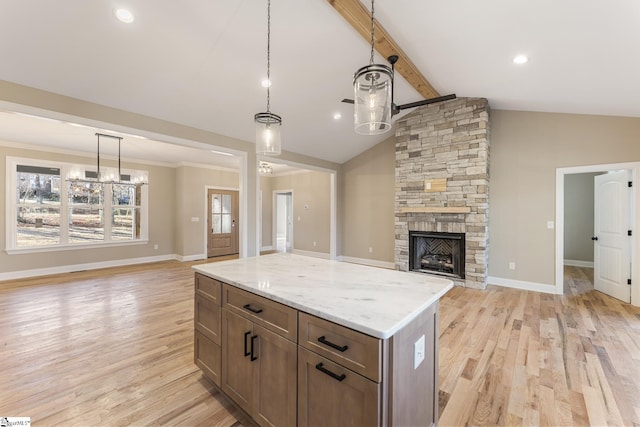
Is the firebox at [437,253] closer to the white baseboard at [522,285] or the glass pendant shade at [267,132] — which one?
the white baseboard at [522,285]

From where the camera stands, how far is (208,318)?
1.98 meters

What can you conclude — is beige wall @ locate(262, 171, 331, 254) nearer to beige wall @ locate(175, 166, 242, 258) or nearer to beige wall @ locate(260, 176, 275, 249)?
beige wall @ locate(260, 176, 275, 249)

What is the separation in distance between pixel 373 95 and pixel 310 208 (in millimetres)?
6469

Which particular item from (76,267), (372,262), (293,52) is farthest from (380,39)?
(76,267)

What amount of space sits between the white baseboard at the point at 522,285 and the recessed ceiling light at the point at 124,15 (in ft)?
20.6

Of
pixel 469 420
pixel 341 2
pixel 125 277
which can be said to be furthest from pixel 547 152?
pixel 125 277

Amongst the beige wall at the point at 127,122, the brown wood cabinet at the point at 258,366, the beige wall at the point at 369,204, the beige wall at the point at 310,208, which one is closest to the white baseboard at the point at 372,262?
the beige wall at the point at 369,204

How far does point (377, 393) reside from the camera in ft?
3.49

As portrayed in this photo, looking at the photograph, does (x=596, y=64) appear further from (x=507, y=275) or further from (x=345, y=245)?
(x=345, y=245)

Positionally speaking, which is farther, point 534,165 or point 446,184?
point 446,184

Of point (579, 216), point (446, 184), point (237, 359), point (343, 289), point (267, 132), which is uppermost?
point (267, 132)

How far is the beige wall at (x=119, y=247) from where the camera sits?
17.1 ft

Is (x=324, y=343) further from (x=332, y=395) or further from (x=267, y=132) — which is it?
(x=267, y=132)

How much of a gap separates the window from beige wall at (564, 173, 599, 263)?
992 cm
